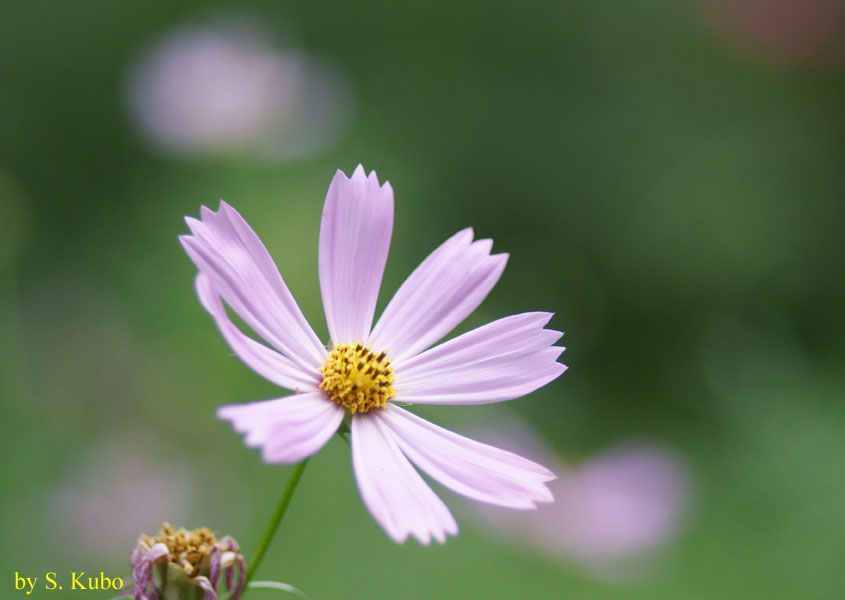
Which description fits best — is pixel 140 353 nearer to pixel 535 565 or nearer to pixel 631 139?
pixel 535 565

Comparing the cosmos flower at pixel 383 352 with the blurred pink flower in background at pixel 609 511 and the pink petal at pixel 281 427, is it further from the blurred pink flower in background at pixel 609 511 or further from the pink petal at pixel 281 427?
the blurred pink flower in background at pixel 609 511

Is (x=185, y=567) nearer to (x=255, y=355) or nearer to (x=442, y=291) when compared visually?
(x=255, y=355)

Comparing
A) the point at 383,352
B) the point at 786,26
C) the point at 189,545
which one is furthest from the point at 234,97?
the point at 189,545

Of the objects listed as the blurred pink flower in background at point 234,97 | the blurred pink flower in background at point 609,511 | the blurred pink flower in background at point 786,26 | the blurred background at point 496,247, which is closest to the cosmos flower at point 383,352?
the blurred background at point 496,247

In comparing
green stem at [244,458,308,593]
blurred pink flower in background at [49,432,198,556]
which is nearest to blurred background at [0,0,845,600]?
blurred pink flower in background at [49,432,198,556]

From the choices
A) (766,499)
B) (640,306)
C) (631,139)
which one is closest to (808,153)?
(631,139)

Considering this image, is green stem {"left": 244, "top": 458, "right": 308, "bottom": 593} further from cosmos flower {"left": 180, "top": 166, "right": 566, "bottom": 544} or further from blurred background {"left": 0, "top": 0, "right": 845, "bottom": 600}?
blurred background {"left": 0, "top": 0, "right": 845, "bottom": 600}
